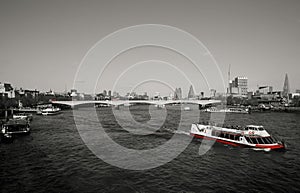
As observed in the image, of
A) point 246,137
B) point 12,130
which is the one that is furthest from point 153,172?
point 12,130

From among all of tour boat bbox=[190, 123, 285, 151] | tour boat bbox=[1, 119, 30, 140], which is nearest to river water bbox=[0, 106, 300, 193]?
tour boat bbox=[190, 123, 285, 151]

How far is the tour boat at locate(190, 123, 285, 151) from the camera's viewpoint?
37.0 meters

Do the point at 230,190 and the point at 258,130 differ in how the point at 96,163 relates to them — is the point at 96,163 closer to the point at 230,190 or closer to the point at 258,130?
the point at 230,190

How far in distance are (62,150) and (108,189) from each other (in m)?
18.7

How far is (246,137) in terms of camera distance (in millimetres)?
38656

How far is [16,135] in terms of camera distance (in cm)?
4897

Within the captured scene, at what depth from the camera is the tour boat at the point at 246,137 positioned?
37.0 m

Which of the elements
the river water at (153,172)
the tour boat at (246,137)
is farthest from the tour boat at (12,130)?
the tour boat at (246,137)

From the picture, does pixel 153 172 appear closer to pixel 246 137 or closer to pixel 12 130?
pixel 246 137

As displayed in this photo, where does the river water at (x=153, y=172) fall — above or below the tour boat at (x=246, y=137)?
below

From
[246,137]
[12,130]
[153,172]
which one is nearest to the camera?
[153,172]

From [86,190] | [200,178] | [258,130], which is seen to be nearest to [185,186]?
[200,178]

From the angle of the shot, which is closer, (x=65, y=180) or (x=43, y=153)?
(x=65, y=180)

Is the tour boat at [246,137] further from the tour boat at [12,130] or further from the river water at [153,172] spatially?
the tour boat at [12,130]
